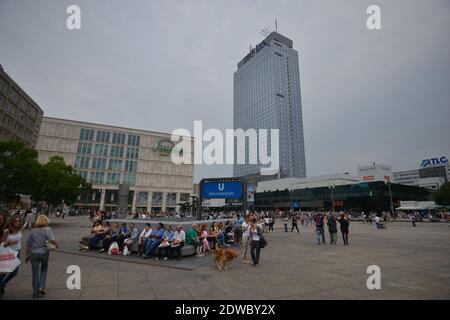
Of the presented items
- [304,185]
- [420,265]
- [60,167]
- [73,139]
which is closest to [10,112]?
[73,139]

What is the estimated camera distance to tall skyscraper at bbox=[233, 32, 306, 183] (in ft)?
475

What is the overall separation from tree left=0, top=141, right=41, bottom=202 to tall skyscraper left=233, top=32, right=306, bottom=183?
126981 millimetres

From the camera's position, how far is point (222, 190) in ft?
56.3

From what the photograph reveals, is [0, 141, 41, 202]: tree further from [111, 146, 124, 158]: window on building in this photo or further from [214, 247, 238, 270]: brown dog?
[111, 146, 124, 158]: window on building

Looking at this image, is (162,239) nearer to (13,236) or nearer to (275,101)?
(13,236)

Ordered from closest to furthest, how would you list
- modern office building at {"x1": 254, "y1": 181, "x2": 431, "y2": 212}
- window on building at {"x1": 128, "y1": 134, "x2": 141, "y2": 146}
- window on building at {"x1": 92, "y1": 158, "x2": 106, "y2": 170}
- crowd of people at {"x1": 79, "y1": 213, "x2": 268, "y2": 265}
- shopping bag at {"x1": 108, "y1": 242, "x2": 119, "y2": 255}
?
crowd of people at {"x1": 79, "y1": 213, "x2": 268, "y2": 265}, shopping bag at {"x1": 108, "y1": 242, "x2": 119, "y2": 255}, modern office building at {"x1": 254, "y1": 181, "x2": 431, "y2": 212}, window on building at {"x1": 92, "y1": 158, "x2": 106, "y2": 170}, window on building at {"x1": 128, "y1": 134, "x2": 141, "y2": 146}

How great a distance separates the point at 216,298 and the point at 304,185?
8926 cm

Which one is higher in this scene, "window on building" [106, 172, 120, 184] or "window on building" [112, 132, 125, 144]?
"window on building" [112, 132, 125, 144]

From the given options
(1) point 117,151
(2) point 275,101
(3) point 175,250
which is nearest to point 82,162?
(1) point 117,151

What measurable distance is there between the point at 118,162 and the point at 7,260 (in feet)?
238

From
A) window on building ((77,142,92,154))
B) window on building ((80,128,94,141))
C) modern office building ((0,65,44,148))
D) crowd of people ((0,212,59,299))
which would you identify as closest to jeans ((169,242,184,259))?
crowd of people ((0,212,59,299))

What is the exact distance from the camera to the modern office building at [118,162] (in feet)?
214

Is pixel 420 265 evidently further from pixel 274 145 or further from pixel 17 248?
pixel 274 145

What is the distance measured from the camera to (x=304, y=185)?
291 ft
